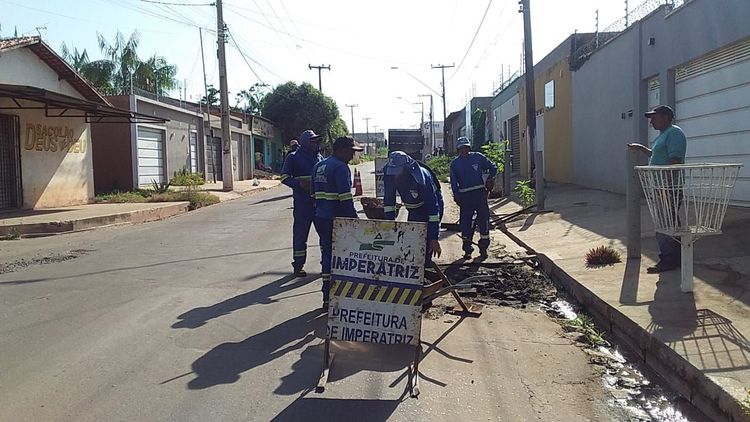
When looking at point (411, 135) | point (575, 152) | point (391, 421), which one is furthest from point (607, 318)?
point (411, 135)

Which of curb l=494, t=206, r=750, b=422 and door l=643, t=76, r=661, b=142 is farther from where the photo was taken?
door l=643, t=76, r=661, b=142

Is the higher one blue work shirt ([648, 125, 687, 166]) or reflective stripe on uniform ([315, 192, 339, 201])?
blue work shirt ([648, 125, 687, 166])

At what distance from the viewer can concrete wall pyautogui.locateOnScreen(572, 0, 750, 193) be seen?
36.2 ft

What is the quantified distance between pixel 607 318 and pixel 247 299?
3833 millimetres

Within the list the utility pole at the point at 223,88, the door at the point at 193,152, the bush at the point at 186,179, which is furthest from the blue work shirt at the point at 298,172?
the door at the point at 193,152

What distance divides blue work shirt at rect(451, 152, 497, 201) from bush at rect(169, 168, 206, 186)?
19.7 m

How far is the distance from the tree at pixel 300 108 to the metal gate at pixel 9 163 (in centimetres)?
3466

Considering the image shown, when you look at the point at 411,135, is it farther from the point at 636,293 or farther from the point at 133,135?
the point at 636,293

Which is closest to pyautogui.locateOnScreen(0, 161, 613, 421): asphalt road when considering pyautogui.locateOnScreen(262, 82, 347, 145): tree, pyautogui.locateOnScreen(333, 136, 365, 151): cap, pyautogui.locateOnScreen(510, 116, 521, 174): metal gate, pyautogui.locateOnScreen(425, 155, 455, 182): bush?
pyautogui.locateOnScreen(333, 136, 365, 151): cap

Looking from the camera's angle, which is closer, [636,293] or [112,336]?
[112,336]

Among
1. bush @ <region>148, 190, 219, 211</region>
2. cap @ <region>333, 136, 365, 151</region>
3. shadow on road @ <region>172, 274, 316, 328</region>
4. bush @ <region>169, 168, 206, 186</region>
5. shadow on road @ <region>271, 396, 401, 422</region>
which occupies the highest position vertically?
cap @ <region>333, 136, 365, 151</region>

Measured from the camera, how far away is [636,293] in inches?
257

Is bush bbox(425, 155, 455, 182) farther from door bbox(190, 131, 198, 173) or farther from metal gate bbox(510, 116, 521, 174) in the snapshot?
door bbox(190, 131, 198, 173)

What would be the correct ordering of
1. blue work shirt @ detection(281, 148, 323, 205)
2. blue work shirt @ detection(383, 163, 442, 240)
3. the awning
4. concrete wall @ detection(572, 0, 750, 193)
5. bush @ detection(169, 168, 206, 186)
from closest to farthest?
blue work shirt @ detection(383, 163, 442, 240) → blue work shirt @ detection(281, 148, 323, 205) → concrete wall @ detection(572, 0, 750, 193) → the awning → bush @ detection(169, 168, 206, 186)
